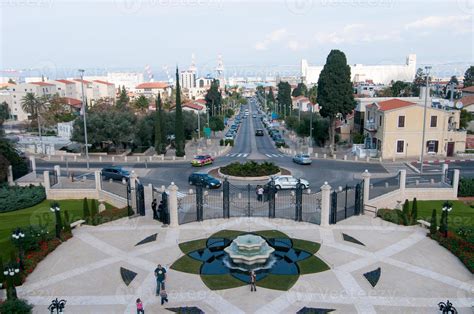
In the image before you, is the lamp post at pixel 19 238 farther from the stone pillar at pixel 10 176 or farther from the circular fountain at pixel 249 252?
the stone pillar at pixel 10 176

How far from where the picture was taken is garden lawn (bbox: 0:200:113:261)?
25.7m

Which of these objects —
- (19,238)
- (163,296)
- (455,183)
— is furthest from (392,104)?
(19,238)

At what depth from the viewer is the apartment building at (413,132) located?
48.1 m

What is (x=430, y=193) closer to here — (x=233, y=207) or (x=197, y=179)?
(x=233, y=207)

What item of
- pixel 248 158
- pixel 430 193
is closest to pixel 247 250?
pixel 430 193

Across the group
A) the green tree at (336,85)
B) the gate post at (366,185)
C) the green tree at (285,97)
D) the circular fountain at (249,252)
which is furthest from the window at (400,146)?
the green tree at (285,97)

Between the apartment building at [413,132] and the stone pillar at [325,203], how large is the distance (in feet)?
86.1

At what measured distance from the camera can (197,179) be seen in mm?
37375

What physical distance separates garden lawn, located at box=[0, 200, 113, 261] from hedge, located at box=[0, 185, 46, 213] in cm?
42

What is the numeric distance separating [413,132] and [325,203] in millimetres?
28482

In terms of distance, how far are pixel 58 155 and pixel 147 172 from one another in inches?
690

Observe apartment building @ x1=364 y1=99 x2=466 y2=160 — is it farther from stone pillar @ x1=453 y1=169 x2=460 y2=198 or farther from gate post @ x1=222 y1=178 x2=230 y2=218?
gate post @ x1=222 y1=178 x2=230 y2=218

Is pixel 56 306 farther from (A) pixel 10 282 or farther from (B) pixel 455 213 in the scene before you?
(B) pixel 455 213

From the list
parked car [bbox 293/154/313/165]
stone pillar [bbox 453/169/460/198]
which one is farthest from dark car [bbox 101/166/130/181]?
stone pillar [bbox 453/169/460/198]
